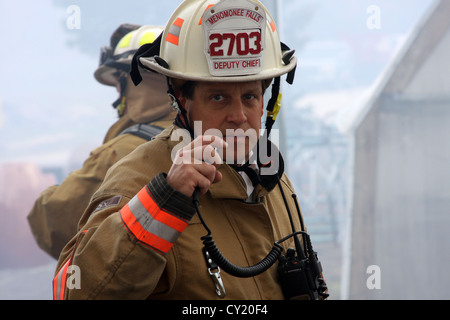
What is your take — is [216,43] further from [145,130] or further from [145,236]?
[145,130]

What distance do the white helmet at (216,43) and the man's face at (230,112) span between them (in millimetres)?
53

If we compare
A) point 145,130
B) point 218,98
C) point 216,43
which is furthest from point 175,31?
point 145,130

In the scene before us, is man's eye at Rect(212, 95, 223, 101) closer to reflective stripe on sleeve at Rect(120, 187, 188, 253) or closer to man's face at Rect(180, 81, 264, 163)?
man's face at Rect(180, 81, 264, 163)

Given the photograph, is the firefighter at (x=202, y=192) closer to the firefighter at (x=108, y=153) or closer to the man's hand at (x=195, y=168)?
the man's hand at (x=195, y=168)

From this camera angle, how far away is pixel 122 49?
400cm

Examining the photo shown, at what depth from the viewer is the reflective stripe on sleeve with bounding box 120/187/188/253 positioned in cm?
156

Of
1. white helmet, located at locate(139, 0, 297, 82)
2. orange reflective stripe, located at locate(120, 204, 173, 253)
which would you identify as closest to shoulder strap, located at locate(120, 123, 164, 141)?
white helmet, located at locate(139, 0, 297, 82)

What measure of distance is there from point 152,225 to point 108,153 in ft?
6.41

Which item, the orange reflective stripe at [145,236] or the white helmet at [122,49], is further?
the white helmet at [122,49]

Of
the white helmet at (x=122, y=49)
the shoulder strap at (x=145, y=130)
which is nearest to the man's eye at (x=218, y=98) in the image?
the shoulder strap at (x=145, y=130)

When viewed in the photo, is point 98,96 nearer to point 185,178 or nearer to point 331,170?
point 331,170

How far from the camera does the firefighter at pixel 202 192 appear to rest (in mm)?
1570
